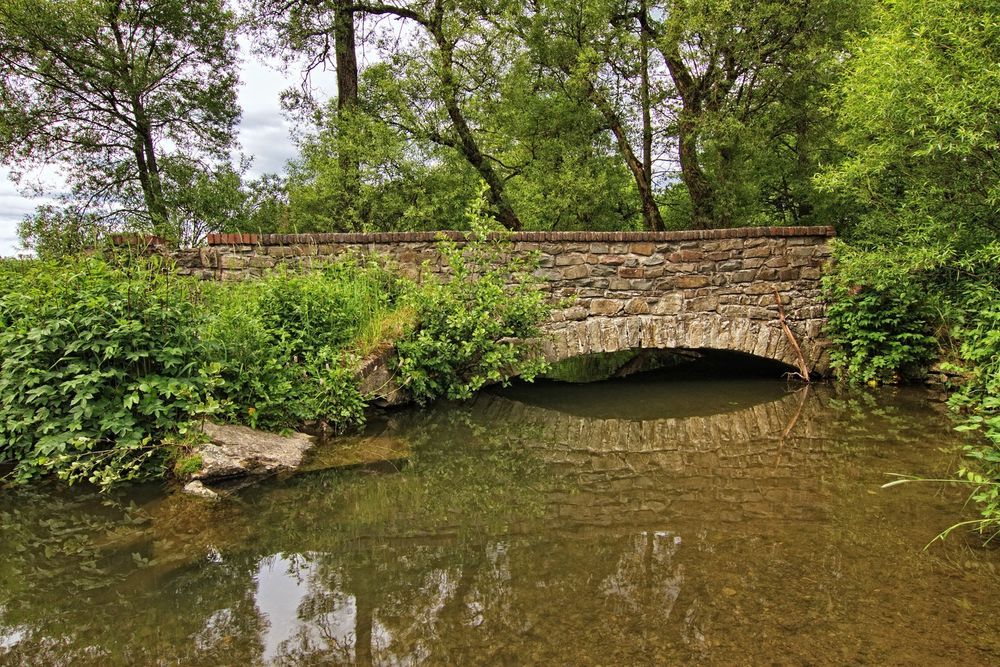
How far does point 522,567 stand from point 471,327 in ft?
12.1

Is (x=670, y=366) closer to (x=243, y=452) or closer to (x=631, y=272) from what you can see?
(x=631, y=272)

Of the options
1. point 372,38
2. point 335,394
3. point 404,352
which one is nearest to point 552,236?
point 404,352

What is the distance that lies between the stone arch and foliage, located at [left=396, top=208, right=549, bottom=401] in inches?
18.0

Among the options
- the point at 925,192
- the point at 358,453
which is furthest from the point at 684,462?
the point at 925,192

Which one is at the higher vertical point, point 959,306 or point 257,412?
point 959,306

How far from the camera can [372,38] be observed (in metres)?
11.2

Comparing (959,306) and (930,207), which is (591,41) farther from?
(959,306)

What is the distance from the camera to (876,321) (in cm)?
712

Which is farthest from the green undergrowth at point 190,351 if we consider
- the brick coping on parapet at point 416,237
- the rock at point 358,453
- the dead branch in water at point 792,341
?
the dead branch in water at point 792,341

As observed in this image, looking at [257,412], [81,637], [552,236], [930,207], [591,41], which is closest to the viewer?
[81,637]

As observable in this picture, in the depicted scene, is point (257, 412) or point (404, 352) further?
point (404, 352)

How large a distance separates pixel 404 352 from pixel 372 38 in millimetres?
8083

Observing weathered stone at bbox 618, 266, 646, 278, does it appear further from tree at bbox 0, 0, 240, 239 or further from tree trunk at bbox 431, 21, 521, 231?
tree at bbox 0, 0, 240, 239

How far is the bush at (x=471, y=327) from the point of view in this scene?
19.5 feet
